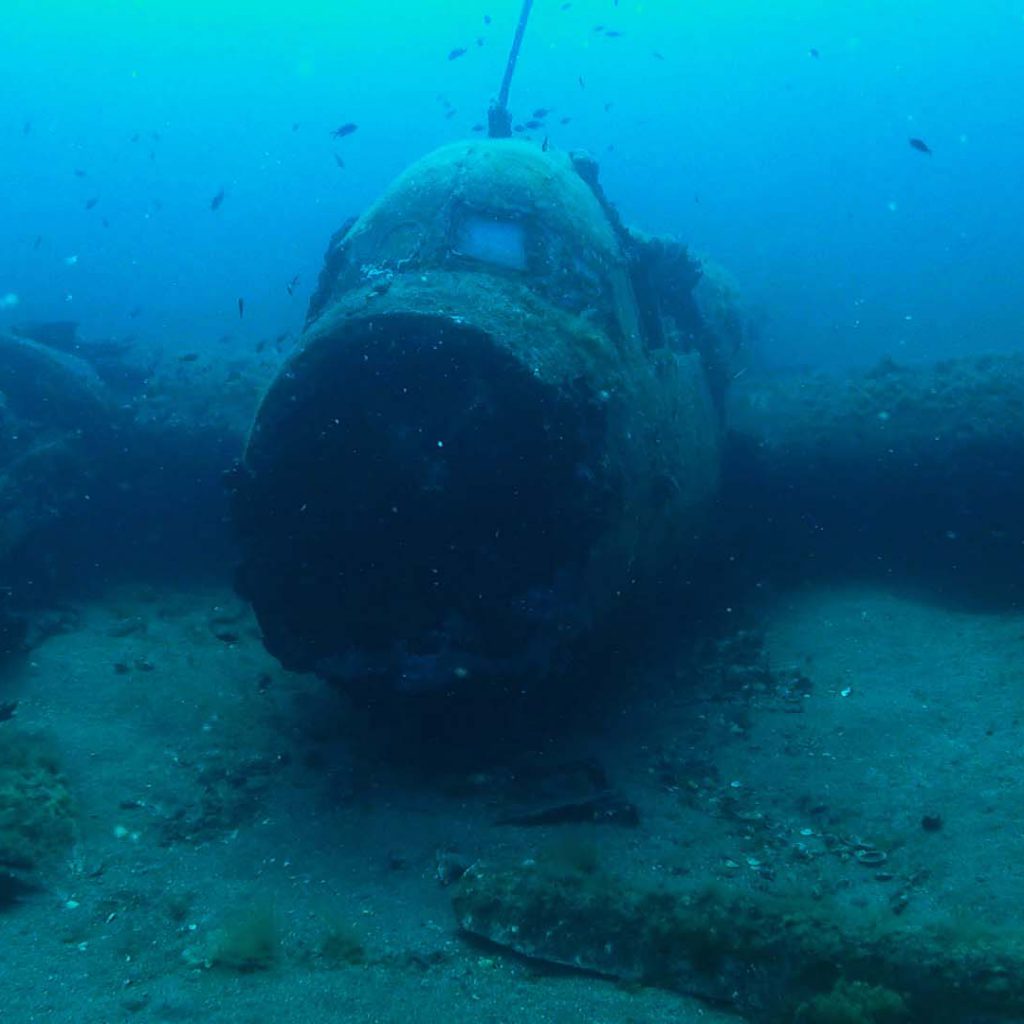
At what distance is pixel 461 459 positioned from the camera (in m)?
6.51

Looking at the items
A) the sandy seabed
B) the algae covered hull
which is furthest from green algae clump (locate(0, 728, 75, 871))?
the algae covered hull

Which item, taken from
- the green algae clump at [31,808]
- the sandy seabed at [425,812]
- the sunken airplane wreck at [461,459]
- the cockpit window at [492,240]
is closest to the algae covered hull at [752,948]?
the sandy seabed at [425,812]

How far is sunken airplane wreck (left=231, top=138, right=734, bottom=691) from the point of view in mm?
5875

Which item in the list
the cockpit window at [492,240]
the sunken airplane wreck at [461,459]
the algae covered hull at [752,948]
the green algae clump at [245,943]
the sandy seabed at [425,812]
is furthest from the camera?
the cockpit window at [492,240]

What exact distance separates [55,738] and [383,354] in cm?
413

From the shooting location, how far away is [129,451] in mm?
10195

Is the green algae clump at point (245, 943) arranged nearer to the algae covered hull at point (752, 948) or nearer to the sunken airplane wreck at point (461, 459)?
the algae covered hull at point (752, 948)

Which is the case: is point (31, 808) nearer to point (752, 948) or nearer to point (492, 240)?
point (752, 948)

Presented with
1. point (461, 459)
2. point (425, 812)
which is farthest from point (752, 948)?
point (461, 459)

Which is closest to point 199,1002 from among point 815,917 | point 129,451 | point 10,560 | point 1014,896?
point 815,917

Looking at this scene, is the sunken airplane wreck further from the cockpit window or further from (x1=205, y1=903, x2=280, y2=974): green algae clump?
(x1=205, y1=903, x2=280, y2=974): green algae clump

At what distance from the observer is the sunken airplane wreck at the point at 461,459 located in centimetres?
588

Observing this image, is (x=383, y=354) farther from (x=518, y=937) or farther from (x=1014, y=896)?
(x=1014, y=896)

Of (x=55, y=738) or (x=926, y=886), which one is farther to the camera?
(x=55, y=738)
